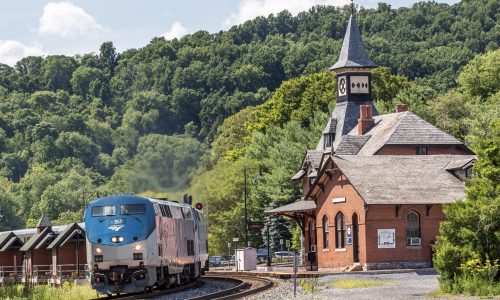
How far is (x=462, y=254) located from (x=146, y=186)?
55.7 feet

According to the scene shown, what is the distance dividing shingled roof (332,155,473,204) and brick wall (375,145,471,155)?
374 inches

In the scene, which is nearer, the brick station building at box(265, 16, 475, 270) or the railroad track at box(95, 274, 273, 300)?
the railroad track at box(95, 274, 273, 300)

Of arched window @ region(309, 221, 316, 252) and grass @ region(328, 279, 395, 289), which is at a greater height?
arched window @ region(309, 221, 316, 252)

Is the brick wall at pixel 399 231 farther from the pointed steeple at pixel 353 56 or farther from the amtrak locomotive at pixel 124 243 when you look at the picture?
the pointed steeple at pixel 353 56

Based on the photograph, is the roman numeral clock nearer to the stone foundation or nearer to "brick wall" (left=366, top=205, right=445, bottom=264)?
"brick wall" (left=366, top=205, right=445, bottom=264)

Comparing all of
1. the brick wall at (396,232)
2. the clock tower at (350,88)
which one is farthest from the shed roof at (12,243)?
the brick wall at (396,232)

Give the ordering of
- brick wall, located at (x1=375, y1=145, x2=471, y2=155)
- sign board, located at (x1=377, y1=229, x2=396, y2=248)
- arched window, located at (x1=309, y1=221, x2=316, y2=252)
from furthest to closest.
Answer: brick wall, located at (x1=375, y1=145, x2=471, y2=155)
arched window, located at (x1=309, y1=221, x2=316, y2=252)
sign board, located at (x1=377, y1=229, x2=396, y2=248)

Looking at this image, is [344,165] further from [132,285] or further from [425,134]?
[132,285]

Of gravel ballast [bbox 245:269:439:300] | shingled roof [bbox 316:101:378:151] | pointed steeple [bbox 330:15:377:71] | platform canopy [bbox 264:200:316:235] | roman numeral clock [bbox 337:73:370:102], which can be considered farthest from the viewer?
pointed steeple [bbox 330:15:377:71]

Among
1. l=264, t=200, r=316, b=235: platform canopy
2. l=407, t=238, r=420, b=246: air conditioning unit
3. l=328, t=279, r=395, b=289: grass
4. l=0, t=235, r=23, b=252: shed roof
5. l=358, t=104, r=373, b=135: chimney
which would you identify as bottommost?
l=328, t=279, r=395, b=289: grass

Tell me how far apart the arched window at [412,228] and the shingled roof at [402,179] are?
1239 millimetres

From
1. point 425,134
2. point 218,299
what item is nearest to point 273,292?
point 218,299

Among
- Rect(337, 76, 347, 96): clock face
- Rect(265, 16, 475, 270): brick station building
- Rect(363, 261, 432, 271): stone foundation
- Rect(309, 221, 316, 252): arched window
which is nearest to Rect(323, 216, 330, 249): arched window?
Rect(265, 16, 475, 270): brick station building

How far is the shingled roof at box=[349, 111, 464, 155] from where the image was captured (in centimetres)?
7406
